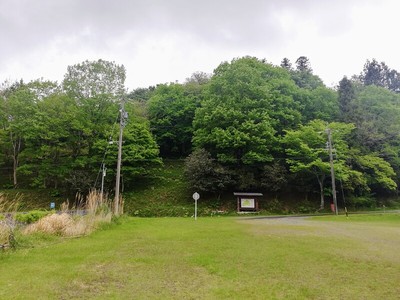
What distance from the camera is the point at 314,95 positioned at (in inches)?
1384

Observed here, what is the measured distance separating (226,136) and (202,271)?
888 inches

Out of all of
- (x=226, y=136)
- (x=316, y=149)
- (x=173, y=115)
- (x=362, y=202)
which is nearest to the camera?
(x=316, y=149)

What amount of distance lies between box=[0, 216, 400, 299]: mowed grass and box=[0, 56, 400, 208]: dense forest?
19027 millimetres

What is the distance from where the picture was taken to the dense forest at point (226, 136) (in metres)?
27.9

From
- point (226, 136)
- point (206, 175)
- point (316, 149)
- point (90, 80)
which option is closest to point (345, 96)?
point (316, 149)

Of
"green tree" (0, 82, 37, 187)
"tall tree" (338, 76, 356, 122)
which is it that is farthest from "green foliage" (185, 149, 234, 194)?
"green tree" (0, 82, 37, 187)

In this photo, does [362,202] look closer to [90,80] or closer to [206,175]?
[206,175]

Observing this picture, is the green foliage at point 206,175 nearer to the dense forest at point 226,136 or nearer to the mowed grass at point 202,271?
the dense forest at point 226,136

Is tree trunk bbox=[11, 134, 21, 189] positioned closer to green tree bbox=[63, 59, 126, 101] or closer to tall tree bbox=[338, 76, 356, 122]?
green tree bbox=[63, 59, 126, 101]

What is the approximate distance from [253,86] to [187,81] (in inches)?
721

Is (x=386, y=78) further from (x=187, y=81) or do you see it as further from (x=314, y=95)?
(x=187, y=81)

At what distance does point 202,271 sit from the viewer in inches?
229

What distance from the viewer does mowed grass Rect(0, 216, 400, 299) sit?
14.9ft

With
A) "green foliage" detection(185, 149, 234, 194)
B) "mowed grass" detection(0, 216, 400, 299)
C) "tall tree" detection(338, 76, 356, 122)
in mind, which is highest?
"tall tree" detection(338, 76, 356, 122)
